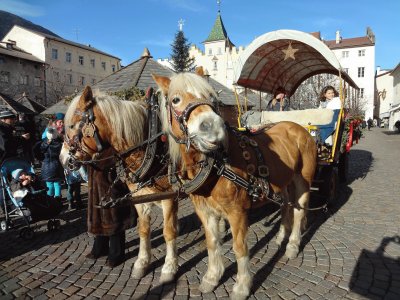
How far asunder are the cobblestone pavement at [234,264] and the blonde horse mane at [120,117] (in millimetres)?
1591

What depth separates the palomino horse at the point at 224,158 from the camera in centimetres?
213

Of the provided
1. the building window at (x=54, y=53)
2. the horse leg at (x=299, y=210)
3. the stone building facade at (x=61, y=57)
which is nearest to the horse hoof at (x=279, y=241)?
the horse leg at (x=299, y=210)

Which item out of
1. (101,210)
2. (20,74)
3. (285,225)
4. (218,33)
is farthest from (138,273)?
(218,33)

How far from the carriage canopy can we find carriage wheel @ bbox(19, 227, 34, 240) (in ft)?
14.2

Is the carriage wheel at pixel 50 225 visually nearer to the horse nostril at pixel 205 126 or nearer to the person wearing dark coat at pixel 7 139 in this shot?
the person wearing dark coat at pixel 7 139

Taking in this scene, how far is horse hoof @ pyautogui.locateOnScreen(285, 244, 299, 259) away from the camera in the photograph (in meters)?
3.67

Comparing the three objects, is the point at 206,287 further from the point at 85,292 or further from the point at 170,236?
the point at 85,292

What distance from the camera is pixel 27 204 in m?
4.63

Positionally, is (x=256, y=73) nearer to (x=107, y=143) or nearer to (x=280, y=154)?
(x=280, y=154)

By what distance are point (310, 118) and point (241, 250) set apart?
348 centimetres

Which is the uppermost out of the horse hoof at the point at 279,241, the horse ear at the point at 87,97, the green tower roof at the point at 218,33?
the green tower roof at the point at 218,33

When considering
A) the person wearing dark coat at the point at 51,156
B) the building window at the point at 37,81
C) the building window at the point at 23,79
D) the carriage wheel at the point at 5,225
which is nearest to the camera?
the carriage wheel at the point at 5,225

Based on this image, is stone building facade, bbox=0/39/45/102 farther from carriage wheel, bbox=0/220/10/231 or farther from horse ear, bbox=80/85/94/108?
horse ear, bbox=80/85/94/108

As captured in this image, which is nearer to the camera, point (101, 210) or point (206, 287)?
point (206, 287)
